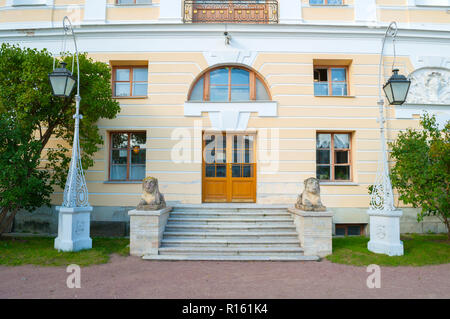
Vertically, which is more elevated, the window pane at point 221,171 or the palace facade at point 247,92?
the palace facade at point 247,92

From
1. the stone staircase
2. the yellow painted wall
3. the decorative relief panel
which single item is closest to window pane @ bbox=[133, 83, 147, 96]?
the yellow painted wall

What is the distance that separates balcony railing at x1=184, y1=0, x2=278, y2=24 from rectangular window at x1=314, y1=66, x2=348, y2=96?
260 centimetres

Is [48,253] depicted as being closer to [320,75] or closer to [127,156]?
[127,156]

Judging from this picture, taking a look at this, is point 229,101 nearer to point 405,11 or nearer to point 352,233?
point 352,233

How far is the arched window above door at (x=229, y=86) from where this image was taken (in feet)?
31.8

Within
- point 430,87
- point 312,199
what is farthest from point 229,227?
point 430,87

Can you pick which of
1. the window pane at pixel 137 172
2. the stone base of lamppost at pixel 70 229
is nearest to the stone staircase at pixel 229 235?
the stone base of lamppost at pixel 70 229

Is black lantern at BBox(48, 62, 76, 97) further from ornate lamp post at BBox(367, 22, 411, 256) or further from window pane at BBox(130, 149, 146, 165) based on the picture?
ornate lamp post at BBox(367, 22, 411, 256)

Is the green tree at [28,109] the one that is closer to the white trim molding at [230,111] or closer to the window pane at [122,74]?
the window pane at [122,74]

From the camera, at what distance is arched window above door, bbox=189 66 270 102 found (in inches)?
381

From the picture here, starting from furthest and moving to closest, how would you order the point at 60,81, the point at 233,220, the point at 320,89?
1. the point at 320,89
2. the point at 233,220
3. the point at 60,81

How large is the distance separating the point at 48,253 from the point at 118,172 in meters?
3.66

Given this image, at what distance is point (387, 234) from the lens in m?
6.55

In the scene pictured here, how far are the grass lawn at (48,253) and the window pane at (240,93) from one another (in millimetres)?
6070
